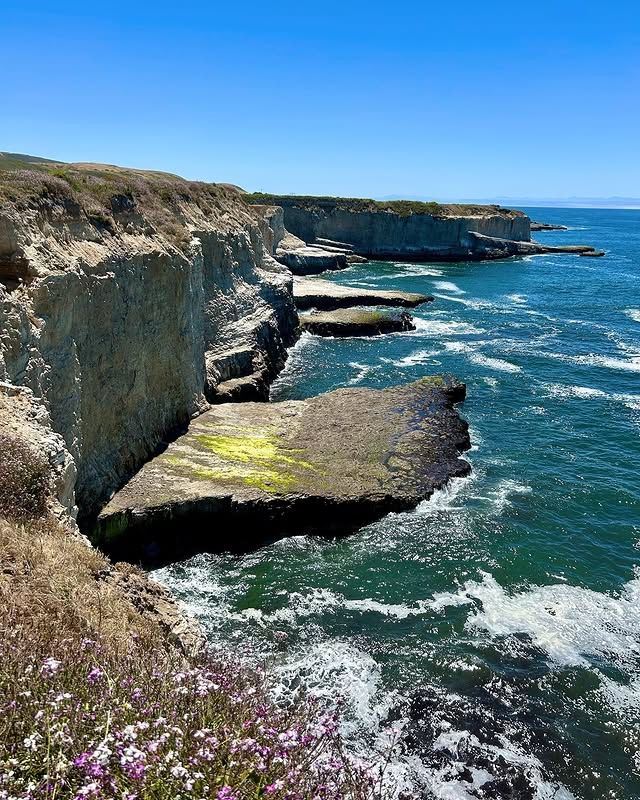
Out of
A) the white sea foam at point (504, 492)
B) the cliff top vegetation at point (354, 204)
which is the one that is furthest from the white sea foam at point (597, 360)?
the cliff top vegetation at point (354, 204)

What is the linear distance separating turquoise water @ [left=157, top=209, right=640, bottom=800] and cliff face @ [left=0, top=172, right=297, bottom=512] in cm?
696

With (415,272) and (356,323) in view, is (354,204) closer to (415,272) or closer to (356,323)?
(415,272)

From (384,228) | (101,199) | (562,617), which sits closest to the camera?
(562,617)

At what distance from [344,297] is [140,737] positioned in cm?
6776

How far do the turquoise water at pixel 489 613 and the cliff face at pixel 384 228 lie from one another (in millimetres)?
85957

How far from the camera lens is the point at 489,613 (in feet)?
69.8

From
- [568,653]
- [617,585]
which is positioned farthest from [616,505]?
[568,653]

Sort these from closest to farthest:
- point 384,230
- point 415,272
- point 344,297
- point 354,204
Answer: point 344,297 < point 415,272 < point 384,230 < point 354,204

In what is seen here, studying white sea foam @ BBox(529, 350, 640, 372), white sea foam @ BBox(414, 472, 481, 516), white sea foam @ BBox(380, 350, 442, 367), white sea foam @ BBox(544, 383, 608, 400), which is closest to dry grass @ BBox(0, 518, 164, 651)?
white sea foam @ BBox(414, 472, 481, 516)

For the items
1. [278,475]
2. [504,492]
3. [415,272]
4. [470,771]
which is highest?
[415,272]

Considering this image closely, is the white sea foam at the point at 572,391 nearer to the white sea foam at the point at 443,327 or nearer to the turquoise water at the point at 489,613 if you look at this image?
the turquoise water at the point at 489,613

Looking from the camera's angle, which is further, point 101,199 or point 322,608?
point 101,199

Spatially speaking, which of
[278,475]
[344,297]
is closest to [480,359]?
[344,297]

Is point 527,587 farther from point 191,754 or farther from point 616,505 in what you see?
point 191,754
